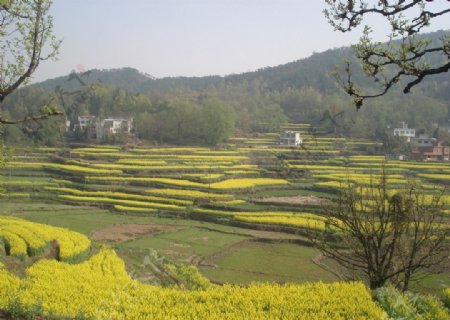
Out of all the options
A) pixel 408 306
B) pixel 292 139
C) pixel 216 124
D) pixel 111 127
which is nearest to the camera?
pixel 408 306

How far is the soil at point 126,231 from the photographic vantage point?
28.2 metres

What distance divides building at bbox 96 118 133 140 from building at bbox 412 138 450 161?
43223mm

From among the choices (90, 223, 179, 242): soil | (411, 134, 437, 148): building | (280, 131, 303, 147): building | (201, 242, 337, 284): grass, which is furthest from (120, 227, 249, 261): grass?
(411, 134, 437, 148): building

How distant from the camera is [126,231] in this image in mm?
30281

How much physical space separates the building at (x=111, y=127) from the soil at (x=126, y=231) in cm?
4196

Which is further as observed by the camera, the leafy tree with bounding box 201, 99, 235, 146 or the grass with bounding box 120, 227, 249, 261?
the leafy tree with bounding box 201, 99, 235, 146

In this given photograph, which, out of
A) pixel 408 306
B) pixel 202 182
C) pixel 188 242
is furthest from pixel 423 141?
pixel 408 306

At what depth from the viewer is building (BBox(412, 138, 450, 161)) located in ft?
209

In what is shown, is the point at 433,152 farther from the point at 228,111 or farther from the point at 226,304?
the point at 226,304

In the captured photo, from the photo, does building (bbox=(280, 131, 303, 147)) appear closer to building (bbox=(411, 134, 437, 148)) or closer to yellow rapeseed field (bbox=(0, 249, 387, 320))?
building (bbox=(411, 134, 437, 148))

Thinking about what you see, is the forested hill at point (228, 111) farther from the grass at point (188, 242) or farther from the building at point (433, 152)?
the grass at point (188, 242)

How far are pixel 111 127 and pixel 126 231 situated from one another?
50.3 metres

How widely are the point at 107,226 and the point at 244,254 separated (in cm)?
1026

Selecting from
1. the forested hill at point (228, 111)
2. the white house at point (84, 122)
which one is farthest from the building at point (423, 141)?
the white house at point (84, 122)
